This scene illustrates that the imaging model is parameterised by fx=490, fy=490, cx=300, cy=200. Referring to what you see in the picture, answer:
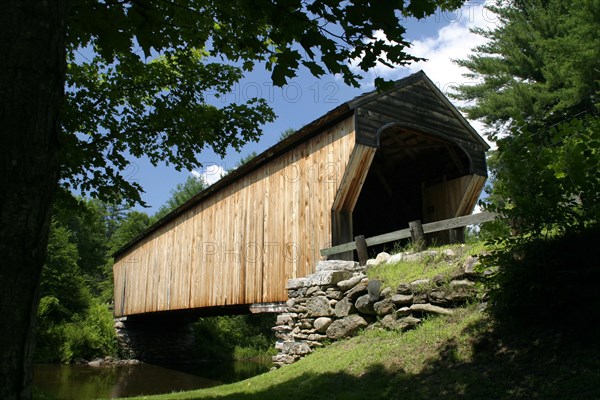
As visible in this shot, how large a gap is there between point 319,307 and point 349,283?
2.50 feet

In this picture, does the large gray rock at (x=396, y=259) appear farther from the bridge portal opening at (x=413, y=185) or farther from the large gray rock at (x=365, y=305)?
the bridge portal opening at (x=413, y=185)

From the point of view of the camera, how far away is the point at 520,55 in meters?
18.5

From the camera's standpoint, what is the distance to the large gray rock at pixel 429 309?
6348 millimetres

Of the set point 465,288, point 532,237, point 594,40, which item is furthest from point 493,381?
point 594,40

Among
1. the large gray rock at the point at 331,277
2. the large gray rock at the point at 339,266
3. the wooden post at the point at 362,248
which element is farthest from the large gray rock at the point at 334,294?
the wooden post at the point at 362,248

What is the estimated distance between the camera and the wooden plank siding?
10102mm

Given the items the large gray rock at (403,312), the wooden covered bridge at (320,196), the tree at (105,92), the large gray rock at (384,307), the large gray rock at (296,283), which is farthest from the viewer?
the wooden covered bridge at (320,196)

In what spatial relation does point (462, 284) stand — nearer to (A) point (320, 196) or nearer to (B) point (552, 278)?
(B) point (552, 278)

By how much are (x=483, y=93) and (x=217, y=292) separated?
13798 millimetres

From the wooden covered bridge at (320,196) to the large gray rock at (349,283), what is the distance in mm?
1053

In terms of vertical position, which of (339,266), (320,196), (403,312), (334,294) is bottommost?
(403,312)

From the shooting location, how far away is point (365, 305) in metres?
7.66

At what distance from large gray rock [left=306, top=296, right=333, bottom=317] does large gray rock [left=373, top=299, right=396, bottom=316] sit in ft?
4.03

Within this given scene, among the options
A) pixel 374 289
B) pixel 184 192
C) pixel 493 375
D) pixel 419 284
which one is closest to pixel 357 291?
pixel 374 289
